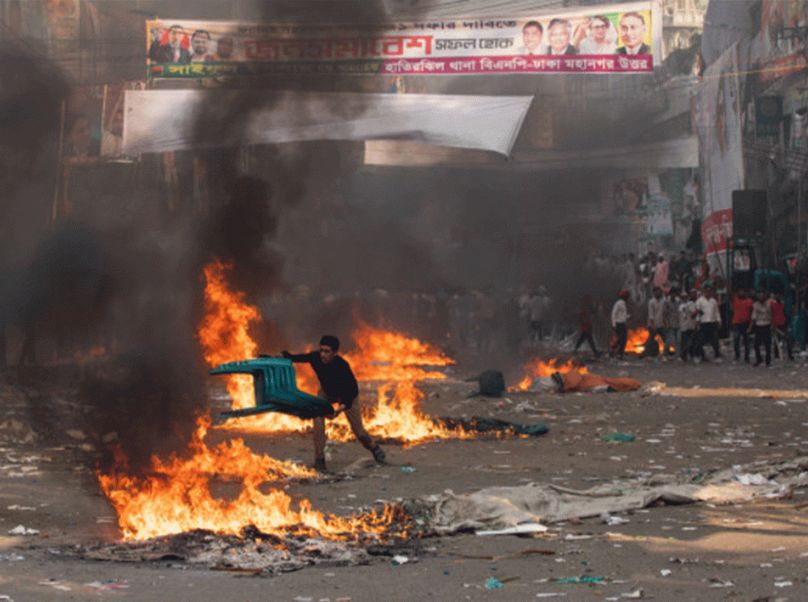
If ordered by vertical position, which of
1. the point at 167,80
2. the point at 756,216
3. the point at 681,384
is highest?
the point at 167,80

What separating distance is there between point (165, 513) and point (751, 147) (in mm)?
26540

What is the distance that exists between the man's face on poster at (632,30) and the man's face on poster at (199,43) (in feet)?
24.1

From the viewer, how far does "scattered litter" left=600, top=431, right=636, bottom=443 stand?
13.2m

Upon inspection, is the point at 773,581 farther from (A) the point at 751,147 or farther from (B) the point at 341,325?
(A) the point at 751,147

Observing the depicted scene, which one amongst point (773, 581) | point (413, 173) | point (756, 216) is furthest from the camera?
point (413, 173)

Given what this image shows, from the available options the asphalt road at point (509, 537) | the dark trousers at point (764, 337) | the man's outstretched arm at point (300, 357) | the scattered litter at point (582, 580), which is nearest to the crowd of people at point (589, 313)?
the dark trousers at point (764, 337)

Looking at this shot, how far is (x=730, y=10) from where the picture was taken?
3325 cm

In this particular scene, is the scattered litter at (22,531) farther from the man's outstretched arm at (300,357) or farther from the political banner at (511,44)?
the political banner at (511,44)

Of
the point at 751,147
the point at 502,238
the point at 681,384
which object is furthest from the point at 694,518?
the point at 502,238

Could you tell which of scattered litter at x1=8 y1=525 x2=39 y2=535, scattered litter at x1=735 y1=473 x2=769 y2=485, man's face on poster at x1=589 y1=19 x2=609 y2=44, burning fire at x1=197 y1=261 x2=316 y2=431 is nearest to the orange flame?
scattered litter at x1=8 y1=525 x2=39 y2=535

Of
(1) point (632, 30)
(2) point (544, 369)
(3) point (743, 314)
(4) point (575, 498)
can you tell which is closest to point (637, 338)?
(3) point (743, 314)

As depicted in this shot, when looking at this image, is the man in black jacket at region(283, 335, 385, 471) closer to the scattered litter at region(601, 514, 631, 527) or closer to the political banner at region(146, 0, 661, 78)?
the scattered litter at region(601, 514, 631, 527)

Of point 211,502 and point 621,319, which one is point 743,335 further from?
point 211,502

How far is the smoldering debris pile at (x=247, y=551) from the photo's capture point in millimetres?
7141
